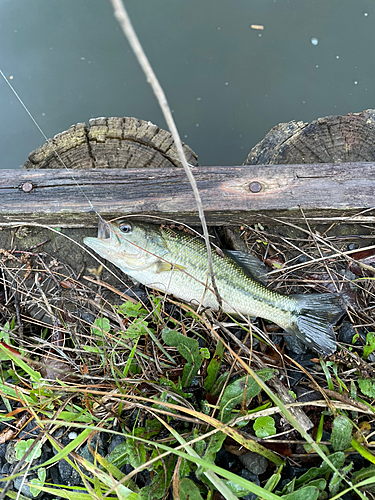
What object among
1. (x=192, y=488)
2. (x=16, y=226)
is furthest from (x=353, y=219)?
(x=16, y=226)

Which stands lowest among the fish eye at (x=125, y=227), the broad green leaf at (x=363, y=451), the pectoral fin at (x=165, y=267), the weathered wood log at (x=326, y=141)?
the broad green leaf at (x=363, y=451)

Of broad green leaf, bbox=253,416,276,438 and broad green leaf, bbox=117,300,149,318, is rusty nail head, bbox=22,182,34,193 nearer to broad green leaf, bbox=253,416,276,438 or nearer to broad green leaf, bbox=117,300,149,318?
broad green leaf, bbox=117,300,149,318

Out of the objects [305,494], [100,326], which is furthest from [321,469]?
[100,326]

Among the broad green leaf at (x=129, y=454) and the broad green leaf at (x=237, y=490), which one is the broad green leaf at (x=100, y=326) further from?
the broad green leaf at (x=237, y=490)

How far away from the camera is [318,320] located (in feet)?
9.40

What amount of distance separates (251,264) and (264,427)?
134 centimetres

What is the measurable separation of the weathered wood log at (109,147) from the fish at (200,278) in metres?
0.74

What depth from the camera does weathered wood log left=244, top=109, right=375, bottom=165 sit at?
3.24m

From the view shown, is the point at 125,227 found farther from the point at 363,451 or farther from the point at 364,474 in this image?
the point at 364,474

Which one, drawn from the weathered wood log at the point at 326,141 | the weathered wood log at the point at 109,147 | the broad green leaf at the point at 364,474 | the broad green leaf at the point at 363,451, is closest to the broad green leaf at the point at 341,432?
the broad green leaf at the point at 363,451

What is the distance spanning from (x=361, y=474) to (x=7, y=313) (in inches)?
125

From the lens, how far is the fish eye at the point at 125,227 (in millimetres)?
2910

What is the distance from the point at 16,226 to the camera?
3215 millimetres

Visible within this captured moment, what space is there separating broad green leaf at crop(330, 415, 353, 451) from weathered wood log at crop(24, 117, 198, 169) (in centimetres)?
258
